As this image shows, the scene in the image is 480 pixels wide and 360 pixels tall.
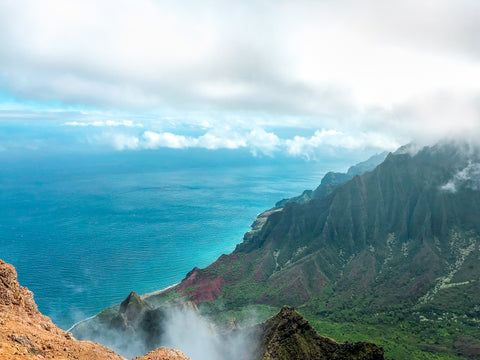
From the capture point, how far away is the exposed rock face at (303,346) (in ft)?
200

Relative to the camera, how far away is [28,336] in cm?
3575

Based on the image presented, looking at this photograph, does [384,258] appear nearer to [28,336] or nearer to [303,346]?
[303,346]

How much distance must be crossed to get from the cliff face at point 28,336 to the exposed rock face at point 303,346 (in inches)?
923

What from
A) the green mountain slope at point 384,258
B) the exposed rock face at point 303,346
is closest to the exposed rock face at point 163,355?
the exposed rock face at point 303,346

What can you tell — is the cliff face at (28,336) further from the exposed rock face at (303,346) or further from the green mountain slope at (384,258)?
the green mountain slope at (384,258)

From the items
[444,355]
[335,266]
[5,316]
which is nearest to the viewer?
[5,316]

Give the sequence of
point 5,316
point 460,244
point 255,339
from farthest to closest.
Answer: point 460,244 → point 255,339 → point 5,316

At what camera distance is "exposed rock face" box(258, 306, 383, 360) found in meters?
60.8

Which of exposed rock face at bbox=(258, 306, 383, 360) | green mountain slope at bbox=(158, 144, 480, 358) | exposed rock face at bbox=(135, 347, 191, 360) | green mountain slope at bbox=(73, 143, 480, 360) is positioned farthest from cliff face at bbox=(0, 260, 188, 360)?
green mountain slope at bbox=(158, 144, 480, 358)

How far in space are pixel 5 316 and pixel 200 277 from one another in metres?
137

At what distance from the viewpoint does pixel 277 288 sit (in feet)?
505

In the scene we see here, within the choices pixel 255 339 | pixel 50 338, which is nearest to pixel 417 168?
pixel 255 339

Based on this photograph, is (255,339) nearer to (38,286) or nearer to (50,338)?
(50,338)

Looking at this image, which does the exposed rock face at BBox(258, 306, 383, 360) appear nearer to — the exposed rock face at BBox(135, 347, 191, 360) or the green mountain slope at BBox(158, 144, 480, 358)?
the exposed rock face at BBox(135, 347, 191, 360)
